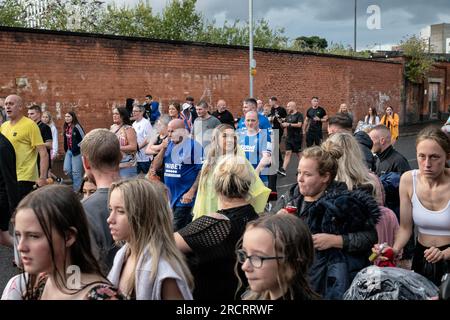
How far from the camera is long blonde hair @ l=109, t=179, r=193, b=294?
93.6 inches

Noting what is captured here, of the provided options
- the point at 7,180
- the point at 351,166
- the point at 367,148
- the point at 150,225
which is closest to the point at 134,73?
the point at 7,180

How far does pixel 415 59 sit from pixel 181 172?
94.4 feet

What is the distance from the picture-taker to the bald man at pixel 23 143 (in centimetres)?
627

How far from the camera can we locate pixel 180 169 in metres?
5.48

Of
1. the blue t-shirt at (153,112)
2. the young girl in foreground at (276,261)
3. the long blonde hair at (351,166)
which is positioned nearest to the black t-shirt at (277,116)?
the blue t-shirt at (153,112)

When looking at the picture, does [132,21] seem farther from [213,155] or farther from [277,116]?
[213,155]

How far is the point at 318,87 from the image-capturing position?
955 inches

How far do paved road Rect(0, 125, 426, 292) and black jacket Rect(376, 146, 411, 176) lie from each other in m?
3.98

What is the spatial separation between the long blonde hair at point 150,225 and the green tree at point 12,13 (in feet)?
60.6

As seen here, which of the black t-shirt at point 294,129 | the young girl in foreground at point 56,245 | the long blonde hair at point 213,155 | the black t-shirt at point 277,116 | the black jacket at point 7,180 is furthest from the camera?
the black t-shirt at point 277,116

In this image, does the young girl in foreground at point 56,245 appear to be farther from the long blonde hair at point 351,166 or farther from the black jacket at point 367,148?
the black jacket at point 367,148
